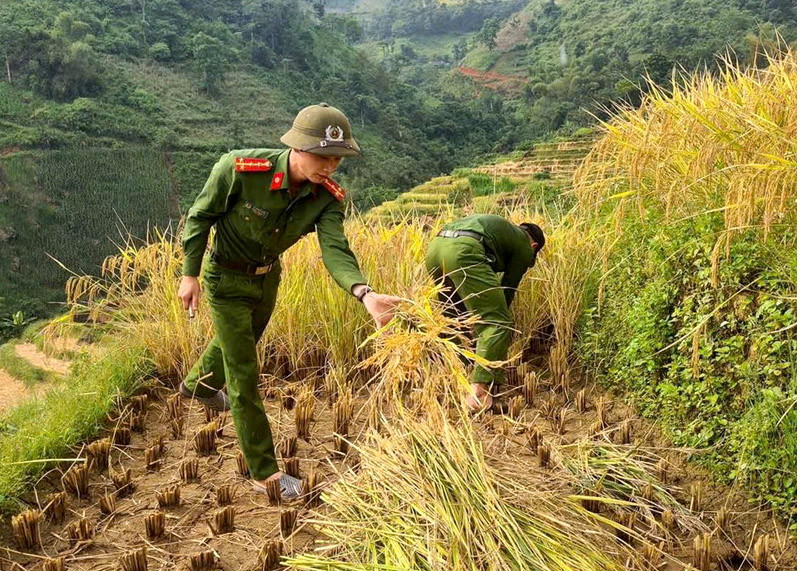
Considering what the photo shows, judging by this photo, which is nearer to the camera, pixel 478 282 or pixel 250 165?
pixel 250 165

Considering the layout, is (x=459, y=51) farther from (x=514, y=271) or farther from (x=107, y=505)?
(x=107, y=505)

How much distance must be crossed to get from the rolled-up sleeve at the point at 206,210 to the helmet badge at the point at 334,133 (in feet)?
1.51

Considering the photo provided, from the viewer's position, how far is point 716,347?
2.89 m

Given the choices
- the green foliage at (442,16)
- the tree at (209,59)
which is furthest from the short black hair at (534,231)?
the green foliage at (442,16)

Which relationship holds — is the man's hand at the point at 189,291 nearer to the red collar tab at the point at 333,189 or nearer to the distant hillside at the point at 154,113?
the red collar tab at the point at 333,189

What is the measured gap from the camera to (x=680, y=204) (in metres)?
3.48

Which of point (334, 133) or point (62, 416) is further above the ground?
point (334, 133)

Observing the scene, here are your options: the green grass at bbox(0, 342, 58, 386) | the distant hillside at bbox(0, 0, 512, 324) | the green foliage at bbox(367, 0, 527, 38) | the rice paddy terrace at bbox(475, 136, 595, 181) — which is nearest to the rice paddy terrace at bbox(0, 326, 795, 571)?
the green grass at bbox(0, 342, 58, 386)

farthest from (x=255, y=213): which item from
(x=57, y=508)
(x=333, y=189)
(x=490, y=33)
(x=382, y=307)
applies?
(x=490, y=33)

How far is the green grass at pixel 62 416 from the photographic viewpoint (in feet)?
9.80

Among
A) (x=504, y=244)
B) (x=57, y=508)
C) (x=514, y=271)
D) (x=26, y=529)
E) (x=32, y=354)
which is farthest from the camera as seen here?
(x=32, y=354)

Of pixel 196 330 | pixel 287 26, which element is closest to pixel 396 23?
pixel 287 26

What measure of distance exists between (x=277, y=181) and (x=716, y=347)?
6.25 ft

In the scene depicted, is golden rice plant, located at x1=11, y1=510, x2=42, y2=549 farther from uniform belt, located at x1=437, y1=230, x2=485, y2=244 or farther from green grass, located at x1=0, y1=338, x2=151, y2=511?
uniform belt, located at x1=437, y1=230, x2=485, y2=244
